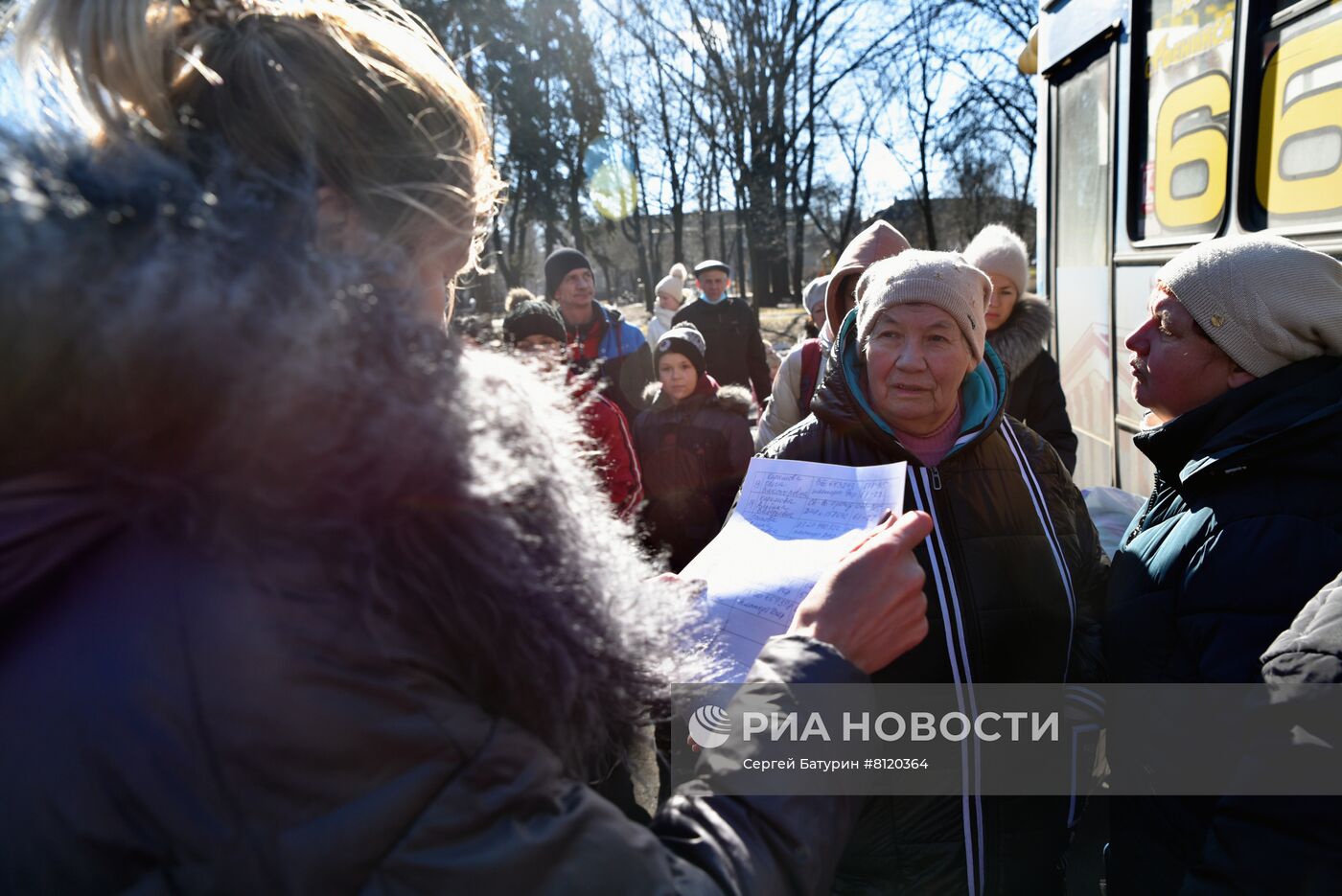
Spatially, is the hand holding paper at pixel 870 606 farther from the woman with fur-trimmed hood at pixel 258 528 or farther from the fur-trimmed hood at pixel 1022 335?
the fur-trimmed hood at pixel 1022 335

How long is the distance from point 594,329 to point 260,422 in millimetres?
4792

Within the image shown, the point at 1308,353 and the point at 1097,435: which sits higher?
the point at 1308,353

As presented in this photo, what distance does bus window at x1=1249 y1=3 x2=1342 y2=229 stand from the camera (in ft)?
8.55

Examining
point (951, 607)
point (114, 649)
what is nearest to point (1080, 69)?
point (951, 607)

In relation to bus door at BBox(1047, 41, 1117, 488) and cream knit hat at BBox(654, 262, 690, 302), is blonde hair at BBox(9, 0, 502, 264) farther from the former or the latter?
cream knit hat at BBox(654, 262, 690, 302)

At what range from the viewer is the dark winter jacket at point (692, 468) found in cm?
397

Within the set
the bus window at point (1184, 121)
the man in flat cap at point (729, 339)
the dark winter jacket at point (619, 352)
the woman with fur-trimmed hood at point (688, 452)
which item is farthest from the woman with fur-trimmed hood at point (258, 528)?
the man in flat cap at point (729, 339)

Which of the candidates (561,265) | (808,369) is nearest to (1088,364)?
(808,369)

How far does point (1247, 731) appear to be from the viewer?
134cm

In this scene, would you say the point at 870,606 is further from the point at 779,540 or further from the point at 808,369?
the point at 808,369

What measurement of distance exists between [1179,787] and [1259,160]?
2581 millimetres

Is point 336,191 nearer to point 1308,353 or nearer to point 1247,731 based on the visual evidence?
point 1247,731

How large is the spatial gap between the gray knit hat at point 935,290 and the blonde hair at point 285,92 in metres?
1.28

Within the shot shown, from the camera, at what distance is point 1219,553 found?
4.78 feet
